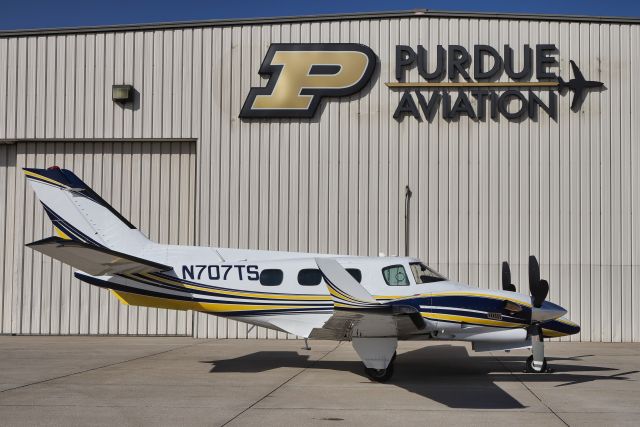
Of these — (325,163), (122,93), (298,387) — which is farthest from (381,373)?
(122,93)

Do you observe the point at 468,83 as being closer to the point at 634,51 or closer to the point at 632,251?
the point at 634,51

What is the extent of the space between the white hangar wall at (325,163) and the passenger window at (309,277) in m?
6.89

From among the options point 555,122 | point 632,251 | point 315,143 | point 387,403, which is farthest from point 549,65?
point 387,403

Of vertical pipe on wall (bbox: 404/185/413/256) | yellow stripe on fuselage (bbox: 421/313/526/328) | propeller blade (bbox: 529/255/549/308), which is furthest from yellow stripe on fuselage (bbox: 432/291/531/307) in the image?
vertical pipe on wall (bbox: 404/185/413/256)

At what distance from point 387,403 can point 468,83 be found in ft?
44.2

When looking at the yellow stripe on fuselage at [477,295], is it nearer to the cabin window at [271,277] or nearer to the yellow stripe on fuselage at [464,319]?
the yellow stripe on fuselage at [464,319]

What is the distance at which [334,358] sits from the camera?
17.6 meters

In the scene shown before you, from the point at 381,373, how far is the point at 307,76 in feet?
38.1

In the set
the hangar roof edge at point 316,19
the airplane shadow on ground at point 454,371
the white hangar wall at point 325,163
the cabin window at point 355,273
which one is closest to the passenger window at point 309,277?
the cabin window at point 355,273

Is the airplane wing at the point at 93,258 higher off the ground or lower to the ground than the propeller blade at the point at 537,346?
higher

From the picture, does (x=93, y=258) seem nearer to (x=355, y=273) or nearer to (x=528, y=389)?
(x=355, y=273)

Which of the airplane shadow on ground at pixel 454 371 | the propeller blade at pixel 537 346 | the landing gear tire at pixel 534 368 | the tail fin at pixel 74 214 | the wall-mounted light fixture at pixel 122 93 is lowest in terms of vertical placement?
the airplane shadow on ground at pixel 454 371

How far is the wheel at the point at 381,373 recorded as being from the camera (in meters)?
13.6

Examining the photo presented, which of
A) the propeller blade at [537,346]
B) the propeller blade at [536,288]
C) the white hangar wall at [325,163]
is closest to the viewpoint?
the propeller blade at [536,288]
